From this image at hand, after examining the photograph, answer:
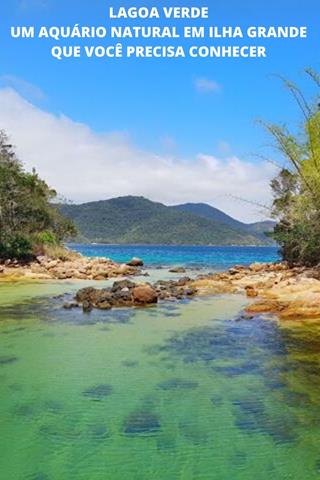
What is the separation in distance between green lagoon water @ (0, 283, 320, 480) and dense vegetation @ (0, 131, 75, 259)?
88.1 ft

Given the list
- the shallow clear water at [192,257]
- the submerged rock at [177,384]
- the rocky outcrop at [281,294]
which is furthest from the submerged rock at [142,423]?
the shallow clear water at [192,257]

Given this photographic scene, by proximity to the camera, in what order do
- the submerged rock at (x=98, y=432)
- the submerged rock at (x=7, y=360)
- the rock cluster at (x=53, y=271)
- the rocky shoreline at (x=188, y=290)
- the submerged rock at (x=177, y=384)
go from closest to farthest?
the submerged rock at (x=98, y=432)
the submerged rock at (x=177, y=384)
the submerged rock at (x=7, y=360)
the rocky shoreline at (x=188, y=290)
the rock cluster at (x=53, y=271)

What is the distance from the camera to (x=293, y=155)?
19094 millimetres

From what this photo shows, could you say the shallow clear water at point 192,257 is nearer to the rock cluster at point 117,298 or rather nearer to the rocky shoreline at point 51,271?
the rocky shoreline at point 51,271

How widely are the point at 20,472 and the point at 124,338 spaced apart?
8399 millimetres

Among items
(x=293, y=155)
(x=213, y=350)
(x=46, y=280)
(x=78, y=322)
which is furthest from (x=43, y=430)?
(x=46, y=280)

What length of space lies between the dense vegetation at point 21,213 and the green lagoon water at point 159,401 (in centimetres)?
2686

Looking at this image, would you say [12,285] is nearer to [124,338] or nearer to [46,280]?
[46,280]

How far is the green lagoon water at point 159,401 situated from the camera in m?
6.12

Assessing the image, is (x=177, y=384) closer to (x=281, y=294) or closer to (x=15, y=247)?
(x=281, y=294)

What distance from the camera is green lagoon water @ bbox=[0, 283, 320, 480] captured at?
6.12m

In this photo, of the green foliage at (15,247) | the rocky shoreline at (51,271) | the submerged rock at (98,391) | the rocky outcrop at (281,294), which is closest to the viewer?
the submerged rock at (98,391)

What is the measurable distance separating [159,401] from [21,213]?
41.5 m

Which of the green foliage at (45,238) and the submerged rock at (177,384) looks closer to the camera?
the submerged rock at (177,384)
